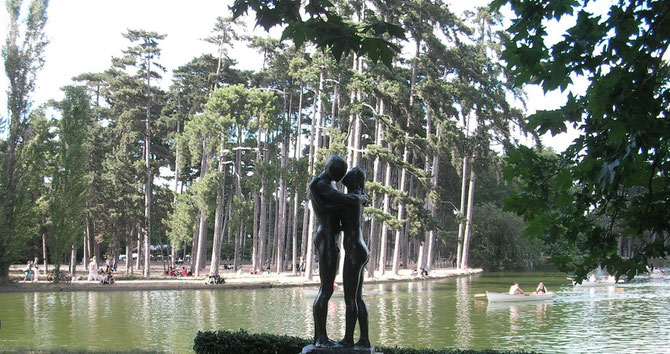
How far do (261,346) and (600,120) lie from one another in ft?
21.3

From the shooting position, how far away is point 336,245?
294 inches

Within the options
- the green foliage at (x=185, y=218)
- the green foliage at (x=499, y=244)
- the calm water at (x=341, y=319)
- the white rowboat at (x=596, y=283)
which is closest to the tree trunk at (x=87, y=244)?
the green foliage at (x=185, y=218)

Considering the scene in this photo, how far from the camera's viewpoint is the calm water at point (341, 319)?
14.6 m

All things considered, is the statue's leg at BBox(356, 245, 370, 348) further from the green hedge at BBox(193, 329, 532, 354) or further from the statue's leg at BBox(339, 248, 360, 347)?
the green hedge at BBox(193, 329, 532, 354)

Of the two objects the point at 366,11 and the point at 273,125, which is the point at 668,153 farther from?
the point at 273,125

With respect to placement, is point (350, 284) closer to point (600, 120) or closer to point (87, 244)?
point (600, 120)

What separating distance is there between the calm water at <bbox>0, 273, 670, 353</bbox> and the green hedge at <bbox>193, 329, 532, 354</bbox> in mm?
3271

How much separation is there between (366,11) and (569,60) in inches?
1189

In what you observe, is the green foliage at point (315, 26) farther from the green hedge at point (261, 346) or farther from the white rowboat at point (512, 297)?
the white rowboat at point (512, 297)

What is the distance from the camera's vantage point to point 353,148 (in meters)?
33.9

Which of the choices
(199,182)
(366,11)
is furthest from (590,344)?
(199,182)

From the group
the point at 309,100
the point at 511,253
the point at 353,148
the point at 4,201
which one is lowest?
the point at 511,253

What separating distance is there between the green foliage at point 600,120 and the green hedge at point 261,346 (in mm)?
4409

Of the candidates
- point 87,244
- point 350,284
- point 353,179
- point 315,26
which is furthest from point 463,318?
point 87,244
